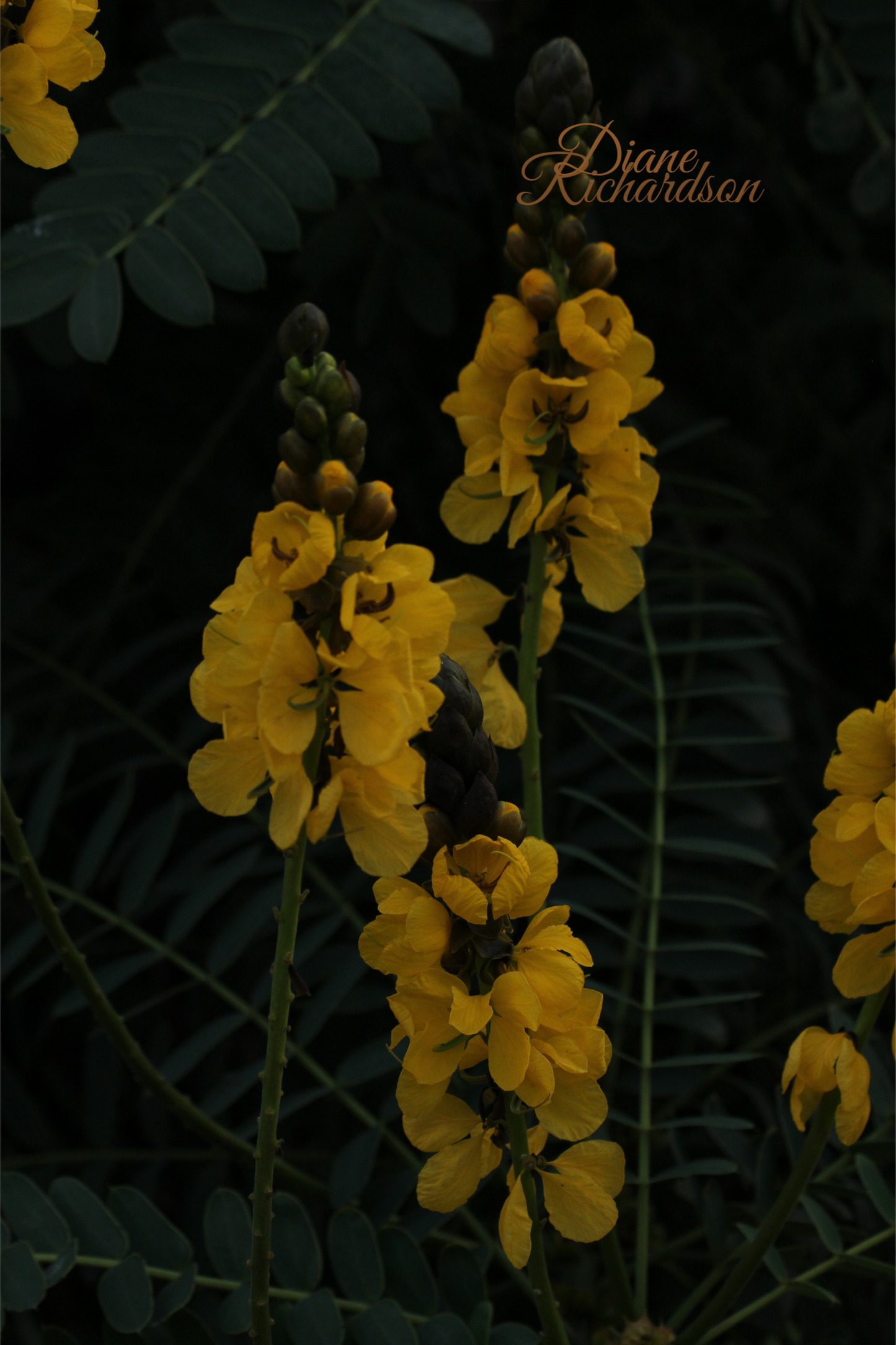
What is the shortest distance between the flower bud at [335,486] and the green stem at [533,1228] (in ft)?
0.92

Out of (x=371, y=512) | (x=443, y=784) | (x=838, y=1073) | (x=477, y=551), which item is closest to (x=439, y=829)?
(x=443, y=784)

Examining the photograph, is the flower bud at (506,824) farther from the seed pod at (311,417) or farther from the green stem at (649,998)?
the green stem at (649,998)

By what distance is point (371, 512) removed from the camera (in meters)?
0.51

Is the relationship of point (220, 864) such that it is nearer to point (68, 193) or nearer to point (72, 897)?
point (72, 897)

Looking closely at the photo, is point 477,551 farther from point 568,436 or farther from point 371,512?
point 371,512

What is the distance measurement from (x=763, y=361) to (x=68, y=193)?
3.21 feet

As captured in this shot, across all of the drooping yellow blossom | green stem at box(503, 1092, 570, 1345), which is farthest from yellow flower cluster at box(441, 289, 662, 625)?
green stem at box(503, 1092, 570, 1345)

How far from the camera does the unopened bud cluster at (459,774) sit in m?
0.54

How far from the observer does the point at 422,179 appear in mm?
1443

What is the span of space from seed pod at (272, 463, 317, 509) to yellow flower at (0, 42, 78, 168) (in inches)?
10.9

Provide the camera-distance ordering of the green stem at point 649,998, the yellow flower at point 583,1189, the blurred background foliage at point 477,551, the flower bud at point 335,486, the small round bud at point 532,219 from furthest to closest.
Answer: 1. the blurred background foliage at point 477,551
2. the green stem at point 649,998
3. the small round bud at point 532,219
4. the yellow flower at point 583,1189
5. the flower bud at point 335,486

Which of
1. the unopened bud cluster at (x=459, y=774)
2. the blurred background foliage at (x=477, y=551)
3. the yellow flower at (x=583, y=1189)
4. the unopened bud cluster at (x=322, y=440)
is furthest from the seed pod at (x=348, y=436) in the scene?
the blurred background foliage at (x=477, y=551)

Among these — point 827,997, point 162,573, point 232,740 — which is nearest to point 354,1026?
point 827,997

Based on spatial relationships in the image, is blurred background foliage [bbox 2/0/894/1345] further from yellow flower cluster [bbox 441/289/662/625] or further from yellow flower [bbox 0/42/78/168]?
yellow flower [bbox 0/42/78/168]
